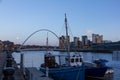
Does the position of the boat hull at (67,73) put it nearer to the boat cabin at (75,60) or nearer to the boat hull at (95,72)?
the boat cabin at (75,60)

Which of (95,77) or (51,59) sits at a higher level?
(51,59)

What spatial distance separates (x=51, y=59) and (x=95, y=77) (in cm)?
956

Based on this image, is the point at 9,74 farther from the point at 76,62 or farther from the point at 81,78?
the point at 76,62

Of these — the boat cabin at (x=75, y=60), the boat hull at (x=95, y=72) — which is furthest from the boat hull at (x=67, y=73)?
the boat hull at (x=95, y=72)

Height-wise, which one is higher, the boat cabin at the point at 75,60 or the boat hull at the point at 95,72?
the boat cabin at the point at 75,60

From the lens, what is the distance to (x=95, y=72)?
159ft

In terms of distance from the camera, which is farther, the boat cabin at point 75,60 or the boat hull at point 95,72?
the boat hull at point 95,72

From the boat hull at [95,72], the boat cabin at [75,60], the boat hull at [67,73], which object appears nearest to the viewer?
the boat hull at [67,73]

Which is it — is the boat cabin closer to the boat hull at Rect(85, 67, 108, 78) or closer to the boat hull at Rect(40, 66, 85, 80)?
the boat hull at Rect(40, 66, 85, 80)

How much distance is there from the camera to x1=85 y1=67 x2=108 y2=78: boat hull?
47.9 meters

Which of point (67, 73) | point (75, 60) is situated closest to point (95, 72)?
point (75, 60)

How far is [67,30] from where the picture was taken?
44.8m

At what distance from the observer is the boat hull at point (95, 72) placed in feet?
157

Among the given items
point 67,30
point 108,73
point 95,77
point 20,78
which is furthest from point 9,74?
point 108,73
